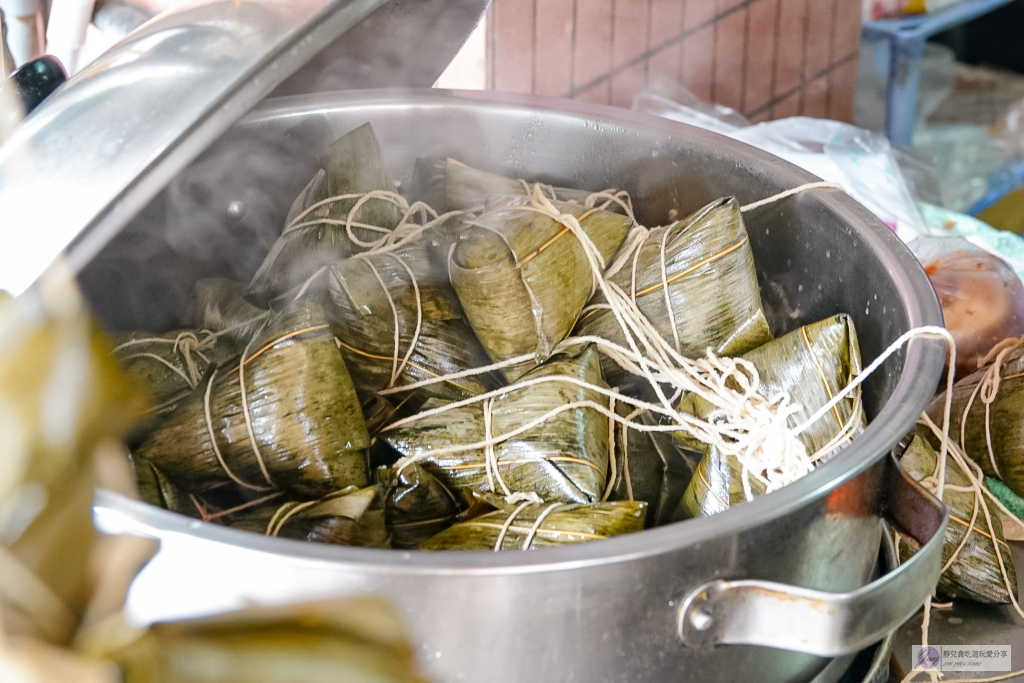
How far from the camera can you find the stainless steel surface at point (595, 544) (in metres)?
0.54

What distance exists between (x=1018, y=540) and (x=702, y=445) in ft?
1.63

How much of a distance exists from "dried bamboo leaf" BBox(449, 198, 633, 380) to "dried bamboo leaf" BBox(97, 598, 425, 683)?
1.79 ft

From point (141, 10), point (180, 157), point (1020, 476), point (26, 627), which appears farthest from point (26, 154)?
point (141, 10)

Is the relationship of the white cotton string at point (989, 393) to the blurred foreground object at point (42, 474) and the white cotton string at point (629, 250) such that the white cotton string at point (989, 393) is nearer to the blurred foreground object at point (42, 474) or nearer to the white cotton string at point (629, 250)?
the white cotton string at point (629, 250)

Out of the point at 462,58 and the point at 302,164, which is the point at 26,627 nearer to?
the point at 302,164

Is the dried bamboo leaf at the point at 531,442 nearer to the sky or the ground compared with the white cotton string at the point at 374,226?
nearer to the ground

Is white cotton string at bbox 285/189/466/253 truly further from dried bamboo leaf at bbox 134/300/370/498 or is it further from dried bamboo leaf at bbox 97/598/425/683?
dried bamboo leaf at bbox 97/598/425/683

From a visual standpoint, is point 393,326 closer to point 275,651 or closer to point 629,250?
point 629,250

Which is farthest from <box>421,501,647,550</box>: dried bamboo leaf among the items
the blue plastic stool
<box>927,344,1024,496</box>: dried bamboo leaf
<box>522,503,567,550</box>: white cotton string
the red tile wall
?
the blue plastic stool

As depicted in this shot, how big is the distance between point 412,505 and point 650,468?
0.31 meters

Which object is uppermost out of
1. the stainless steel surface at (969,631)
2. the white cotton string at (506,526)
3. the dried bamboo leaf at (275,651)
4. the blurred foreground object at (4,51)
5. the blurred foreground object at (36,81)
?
the blurred foreground object at (36,81)

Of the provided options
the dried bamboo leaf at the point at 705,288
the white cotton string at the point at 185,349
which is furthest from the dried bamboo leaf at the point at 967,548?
the white cotton string at the point at 185,349

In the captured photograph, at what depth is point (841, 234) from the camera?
988 mm

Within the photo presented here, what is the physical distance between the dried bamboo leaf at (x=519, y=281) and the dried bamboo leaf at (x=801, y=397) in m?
0.20
